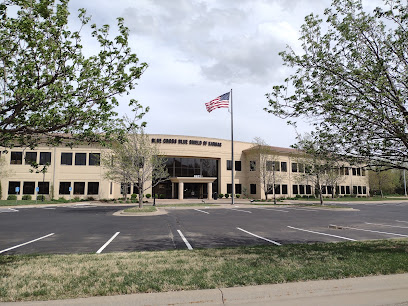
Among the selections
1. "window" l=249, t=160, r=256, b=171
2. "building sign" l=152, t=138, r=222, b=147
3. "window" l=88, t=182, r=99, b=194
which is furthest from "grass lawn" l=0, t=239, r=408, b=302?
"window" l=249, t=160, r=256, b=171

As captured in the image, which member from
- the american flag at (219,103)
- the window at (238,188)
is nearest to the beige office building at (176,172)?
the window at (238,188)

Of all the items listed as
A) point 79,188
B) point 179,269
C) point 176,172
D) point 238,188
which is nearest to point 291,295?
point 179,269

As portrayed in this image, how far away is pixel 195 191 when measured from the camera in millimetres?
48188

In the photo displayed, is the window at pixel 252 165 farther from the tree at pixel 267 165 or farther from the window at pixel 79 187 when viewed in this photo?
the window at pixel 79 187

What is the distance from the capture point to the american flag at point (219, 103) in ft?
102

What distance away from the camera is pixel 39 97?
5613mm

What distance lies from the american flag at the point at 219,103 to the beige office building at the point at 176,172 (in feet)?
43.0

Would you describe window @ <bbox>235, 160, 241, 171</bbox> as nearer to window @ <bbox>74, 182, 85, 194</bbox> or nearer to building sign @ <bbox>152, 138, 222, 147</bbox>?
building sign @ <bbox>152, 138, 222, 147</bbox>

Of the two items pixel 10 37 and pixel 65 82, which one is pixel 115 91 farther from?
pixel 10 37

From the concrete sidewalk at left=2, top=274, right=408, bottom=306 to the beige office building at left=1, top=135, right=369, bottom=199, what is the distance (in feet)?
106

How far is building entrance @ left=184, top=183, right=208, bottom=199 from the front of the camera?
1865 inches

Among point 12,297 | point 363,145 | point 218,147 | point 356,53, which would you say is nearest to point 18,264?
point 12,297

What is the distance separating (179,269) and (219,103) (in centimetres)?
2636

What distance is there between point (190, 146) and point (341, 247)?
37.6 m
